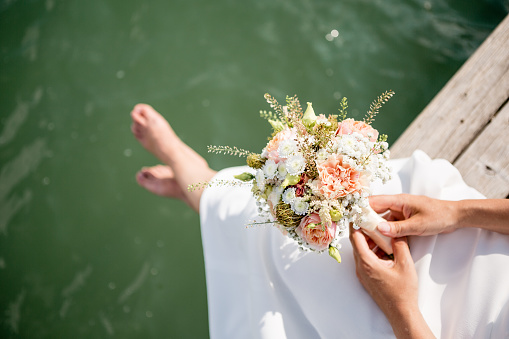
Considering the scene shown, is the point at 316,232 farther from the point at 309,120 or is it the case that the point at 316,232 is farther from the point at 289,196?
the point at 309,120

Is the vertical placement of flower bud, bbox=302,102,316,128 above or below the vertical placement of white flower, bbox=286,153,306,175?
above

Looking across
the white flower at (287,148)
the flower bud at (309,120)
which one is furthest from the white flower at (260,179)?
the flower bud at (309,120)

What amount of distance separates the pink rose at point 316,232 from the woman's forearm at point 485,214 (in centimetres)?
62

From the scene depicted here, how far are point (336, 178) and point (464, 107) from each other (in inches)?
53.8

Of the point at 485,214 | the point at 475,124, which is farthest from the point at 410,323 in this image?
the point at 475,124

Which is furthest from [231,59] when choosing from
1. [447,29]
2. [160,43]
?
[447,29]

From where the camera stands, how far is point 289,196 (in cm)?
127

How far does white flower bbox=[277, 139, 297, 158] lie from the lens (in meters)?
1.25

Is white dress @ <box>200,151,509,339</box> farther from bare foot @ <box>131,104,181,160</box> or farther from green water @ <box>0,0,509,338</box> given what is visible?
green water @ <box>0,0,509,338</box>

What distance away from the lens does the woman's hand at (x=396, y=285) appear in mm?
1501

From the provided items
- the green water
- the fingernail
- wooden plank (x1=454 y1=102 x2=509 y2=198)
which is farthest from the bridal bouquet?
the green water

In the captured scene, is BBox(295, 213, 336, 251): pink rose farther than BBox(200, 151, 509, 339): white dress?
No

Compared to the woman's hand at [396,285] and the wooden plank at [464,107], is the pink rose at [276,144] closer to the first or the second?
the woman's hand at [396,285]

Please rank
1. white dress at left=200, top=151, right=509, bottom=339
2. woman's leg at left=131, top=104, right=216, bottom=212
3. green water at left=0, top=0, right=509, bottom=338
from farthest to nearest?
green water at left=0, top=0, right=509, bottom=338
woman's leg at left=131, top=104, right=216, bottom=212
white dress at left=200, top=151, right=509, bottom=339
